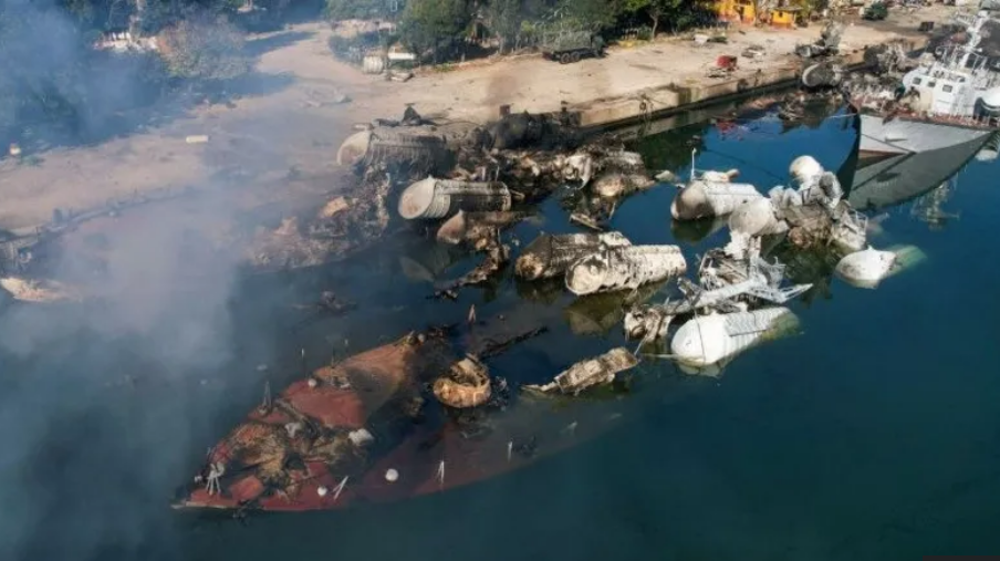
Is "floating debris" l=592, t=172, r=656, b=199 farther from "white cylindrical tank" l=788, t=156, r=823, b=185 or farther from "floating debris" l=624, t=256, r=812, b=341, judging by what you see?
"floating debris" l=624, t=256, r=812, b=341

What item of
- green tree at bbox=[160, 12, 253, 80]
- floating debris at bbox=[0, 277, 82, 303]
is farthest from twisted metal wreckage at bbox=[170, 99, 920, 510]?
green tree at bbox=[160, 12, 253, 80]

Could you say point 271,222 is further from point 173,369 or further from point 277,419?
point 277,419

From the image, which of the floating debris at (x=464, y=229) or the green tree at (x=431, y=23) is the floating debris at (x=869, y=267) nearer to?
the floating debris at (x=464, y=229)

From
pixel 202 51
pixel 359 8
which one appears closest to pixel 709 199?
pixel 202 51

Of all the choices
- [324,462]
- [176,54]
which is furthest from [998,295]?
[176,54]

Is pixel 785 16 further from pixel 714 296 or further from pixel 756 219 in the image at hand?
pixel 714 296

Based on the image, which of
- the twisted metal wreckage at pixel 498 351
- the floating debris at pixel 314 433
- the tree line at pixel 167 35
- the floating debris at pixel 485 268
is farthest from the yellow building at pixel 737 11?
the floating debris at pixel 314 433
